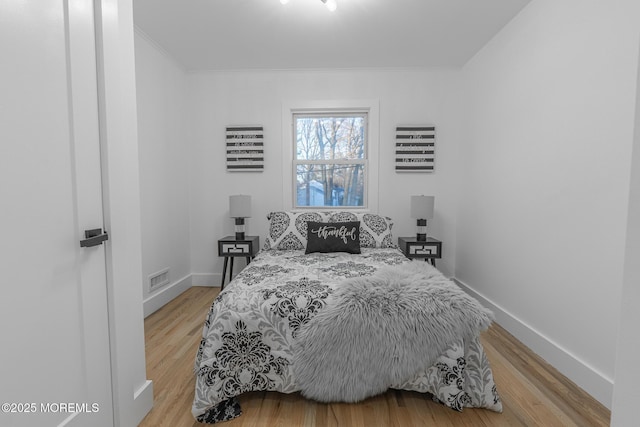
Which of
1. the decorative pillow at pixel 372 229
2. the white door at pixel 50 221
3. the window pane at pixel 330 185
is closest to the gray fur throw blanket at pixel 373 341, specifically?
the white door at pixel 50 221

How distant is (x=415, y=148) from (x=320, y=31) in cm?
163

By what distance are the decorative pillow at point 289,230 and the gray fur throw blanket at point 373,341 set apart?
1.43 m

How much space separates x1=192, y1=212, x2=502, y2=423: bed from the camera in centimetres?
152

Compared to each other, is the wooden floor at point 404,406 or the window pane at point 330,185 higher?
the window pane at point 330,185

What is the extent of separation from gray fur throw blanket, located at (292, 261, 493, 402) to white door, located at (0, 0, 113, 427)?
93 centimetres

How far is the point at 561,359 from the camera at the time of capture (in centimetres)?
191

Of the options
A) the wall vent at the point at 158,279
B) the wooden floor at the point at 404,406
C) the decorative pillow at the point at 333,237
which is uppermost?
the decorative pillow at the point at 333,237

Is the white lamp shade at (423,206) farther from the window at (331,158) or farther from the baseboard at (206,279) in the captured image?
the baseboard at (206,279)

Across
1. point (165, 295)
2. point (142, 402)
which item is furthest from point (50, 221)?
point (165, 295)

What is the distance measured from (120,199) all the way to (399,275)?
155 centimetres

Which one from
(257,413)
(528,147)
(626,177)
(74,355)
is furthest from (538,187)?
(74,355)

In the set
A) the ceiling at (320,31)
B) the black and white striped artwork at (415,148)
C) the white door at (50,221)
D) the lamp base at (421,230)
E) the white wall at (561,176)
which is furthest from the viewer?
the black and white striped artwork at (415,148)

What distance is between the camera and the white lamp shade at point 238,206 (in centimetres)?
330

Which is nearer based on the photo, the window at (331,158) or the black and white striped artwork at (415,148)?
the black and white striped artwork at (415,148)
